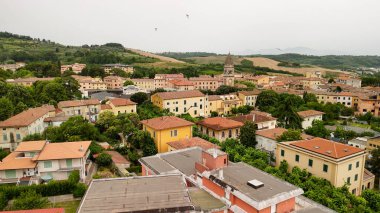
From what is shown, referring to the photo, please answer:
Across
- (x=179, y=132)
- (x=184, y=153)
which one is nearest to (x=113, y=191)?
(x=184, y=153)

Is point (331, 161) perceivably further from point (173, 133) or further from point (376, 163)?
point (173, 133)

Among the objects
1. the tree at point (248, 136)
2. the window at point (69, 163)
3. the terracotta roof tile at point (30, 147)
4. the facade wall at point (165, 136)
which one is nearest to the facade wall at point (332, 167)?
the tree at point (248, 136)

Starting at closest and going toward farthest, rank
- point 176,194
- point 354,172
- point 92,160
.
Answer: point 176,194
point 354,172
point 92,160

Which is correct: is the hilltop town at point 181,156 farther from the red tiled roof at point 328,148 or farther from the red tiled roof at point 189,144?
the red tiled roof at point 189,144

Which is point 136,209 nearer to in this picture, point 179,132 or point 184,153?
point 184,153

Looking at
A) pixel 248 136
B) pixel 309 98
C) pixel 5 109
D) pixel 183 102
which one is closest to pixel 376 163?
pixel 248 136

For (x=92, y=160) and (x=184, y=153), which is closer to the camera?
(x=184, y=153)

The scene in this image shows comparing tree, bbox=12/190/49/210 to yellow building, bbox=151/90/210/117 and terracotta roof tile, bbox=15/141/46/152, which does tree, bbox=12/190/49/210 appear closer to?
terracotta roof tile, bbox=15/141/46/152
